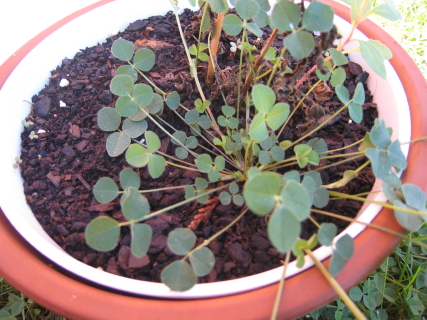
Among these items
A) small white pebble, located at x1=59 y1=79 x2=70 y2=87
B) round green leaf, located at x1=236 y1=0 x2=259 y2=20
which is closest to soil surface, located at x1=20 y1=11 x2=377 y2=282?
small white pebble, located at x1=59 y1=79 x2=70 y2=87

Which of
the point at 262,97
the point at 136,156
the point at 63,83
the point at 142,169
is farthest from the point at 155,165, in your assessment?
the point at 63,83

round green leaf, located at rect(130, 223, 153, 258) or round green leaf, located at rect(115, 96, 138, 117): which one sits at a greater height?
round green leaf, located at rect(115, 96, 138, 117)

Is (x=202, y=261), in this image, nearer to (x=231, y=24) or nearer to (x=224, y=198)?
(x=224, y=198)

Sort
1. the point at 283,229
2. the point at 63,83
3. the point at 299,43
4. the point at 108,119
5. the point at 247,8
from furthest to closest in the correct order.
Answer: the point at 63,83
the point at 108,119
the point at 247,8
the point at 299,43
the point at 283,229

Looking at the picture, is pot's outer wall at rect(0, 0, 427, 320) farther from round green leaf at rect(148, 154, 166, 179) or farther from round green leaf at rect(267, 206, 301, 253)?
round green leaf at rect(148, 154, 166, 179)

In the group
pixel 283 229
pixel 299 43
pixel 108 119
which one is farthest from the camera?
pixel 108 119

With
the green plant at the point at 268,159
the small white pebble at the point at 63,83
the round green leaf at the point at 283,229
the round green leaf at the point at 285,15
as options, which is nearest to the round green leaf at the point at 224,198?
the green plant at the point at 268,159

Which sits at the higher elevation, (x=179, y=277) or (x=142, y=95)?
(x=142, y=95)

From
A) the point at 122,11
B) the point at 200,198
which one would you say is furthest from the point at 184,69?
the point at 200,198
